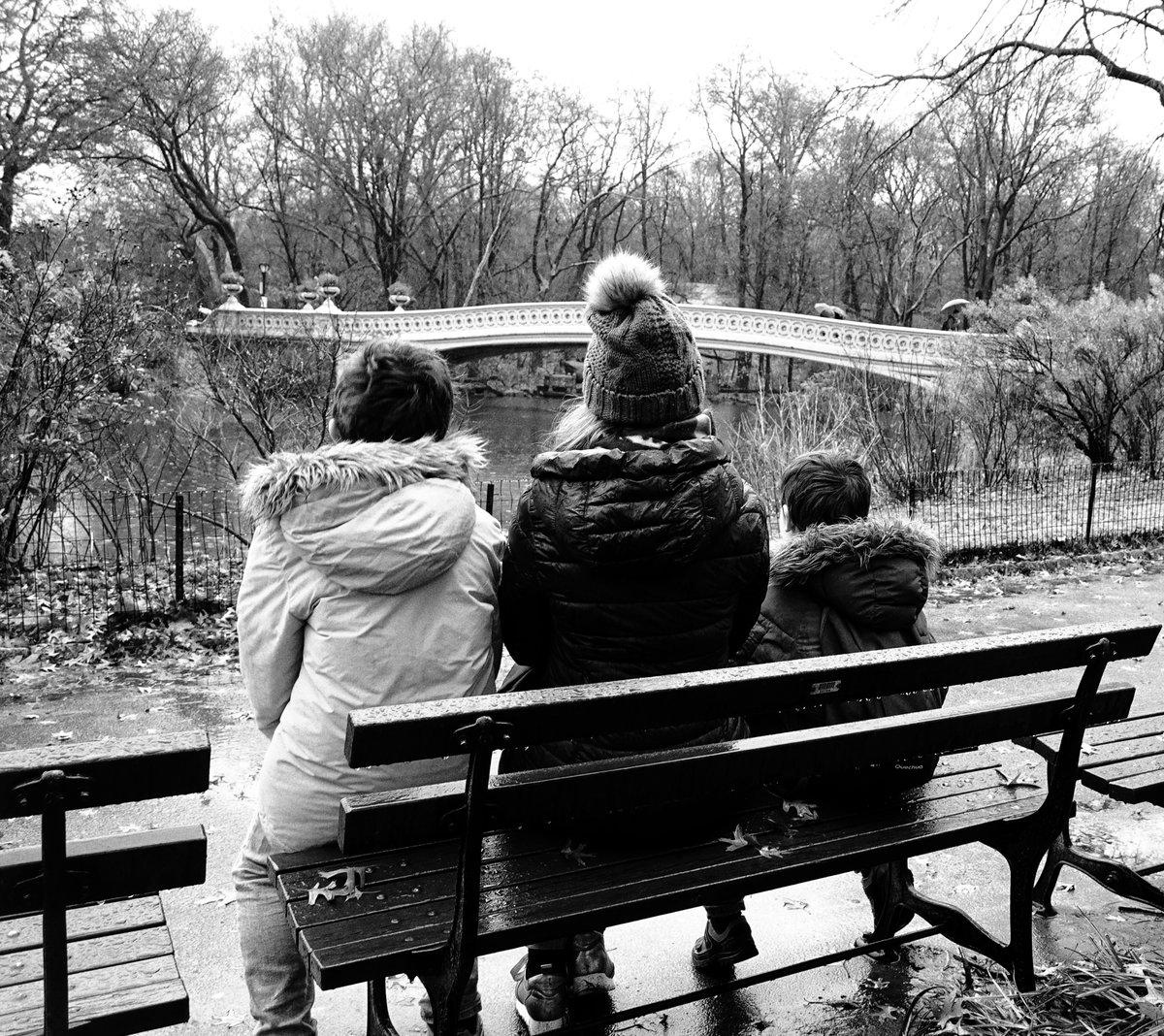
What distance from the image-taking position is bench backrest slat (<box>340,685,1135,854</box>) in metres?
1.98

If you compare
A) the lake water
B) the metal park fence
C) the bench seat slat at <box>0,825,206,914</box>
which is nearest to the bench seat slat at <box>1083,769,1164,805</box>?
the bench seat slat at <box>0,825,206,914</box>

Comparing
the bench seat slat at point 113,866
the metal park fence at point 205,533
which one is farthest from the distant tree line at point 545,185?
the bench seat slat at point 113,866

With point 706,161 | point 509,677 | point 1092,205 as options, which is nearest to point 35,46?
point 706,161

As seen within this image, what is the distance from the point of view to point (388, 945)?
1955mm

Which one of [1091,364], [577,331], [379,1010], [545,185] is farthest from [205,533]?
[545,185]

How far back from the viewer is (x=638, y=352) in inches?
90.0

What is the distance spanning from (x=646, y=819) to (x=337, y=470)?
36.3 inches

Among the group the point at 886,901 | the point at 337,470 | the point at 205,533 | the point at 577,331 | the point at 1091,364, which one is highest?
the point at 577,331

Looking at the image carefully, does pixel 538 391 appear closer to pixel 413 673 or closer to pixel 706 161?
pixel 706 161

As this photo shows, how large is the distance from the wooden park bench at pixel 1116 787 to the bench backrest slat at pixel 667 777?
22.6 inches

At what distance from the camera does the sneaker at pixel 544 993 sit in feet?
8.44

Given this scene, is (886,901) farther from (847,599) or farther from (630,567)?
(630,567)

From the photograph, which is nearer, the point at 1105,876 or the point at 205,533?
the point at 1105,876

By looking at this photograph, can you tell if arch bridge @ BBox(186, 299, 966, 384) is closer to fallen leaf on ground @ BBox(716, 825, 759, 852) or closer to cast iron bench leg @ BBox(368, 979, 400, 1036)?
fallen leaf on ground @ BBox(716, 825, 759, 852)
